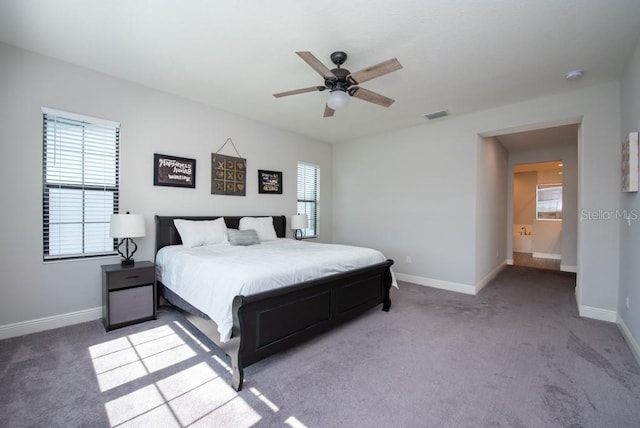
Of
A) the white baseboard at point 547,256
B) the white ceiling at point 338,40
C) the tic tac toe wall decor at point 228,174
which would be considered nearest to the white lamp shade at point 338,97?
the white ceiling at point 338,40

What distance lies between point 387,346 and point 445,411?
863 mm

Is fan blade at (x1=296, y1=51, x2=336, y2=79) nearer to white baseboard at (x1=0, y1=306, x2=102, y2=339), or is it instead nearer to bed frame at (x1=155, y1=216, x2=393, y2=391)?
bed frame at (x1=155, y1=216, x2=393, y2=391)

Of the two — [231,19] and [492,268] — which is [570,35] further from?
[492,268]

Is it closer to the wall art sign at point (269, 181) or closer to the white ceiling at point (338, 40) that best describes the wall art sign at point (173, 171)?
the white ceiling at point (338, 40)

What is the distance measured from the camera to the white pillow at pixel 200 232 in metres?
3.63

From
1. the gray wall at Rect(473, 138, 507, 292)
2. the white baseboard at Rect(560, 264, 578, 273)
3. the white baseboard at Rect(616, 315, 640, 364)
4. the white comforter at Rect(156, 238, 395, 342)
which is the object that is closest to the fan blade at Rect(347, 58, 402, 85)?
the white comforter at Rect(156, 238, 395, 342)

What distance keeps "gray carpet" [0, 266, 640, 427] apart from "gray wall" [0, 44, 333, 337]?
1.29ft

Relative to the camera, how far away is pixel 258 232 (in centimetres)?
443

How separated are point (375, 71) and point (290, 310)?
2.16 meters

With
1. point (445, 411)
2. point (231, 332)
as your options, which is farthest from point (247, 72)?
point (445, 411)

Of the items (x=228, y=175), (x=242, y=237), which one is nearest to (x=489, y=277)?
(x=242, y=237)

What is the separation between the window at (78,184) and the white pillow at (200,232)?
2.49 feet

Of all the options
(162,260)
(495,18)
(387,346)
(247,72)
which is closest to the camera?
(495,18)

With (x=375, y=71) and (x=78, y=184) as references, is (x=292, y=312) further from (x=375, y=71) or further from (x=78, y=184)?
(x=78, y=184)
